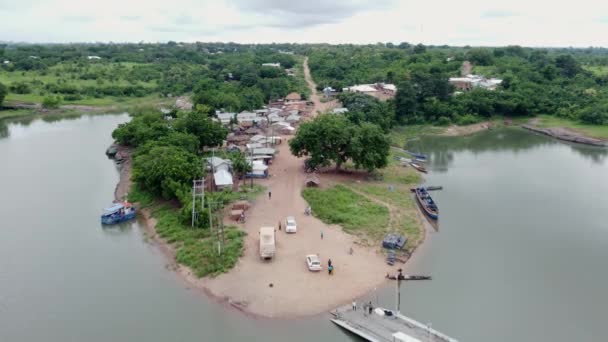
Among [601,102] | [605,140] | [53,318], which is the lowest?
[53,318]

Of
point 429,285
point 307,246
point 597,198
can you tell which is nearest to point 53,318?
point 307,246

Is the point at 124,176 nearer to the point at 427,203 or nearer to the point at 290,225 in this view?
the point at 290,225

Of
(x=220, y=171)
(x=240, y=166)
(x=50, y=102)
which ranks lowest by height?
(x=220, y=171)

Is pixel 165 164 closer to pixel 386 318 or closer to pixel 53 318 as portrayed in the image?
pixel 53 318

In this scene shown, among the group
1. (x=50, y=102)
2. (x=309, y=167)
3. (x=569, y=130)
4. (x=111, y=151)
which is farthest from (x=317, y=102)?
(x=50, y=102)

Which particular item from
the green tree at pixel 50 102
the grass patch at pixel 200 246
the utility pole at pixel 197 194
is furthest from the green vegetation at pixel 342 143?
the green tree at pixel 50 102

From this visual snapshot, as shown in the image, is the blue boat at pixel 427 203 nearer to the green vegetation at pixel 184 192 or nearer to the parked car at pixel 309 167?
the parked car at pixel 309 167
